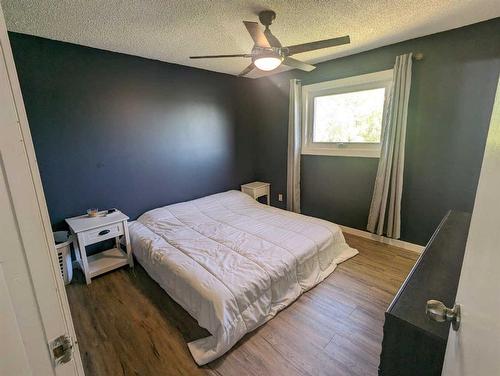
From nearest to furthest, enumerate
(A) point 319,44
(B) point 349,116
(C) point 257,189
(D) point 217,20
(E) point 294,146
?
(A) point 319,44
(D) point 217,20
(B) point 349,116
(E) point 294,146
(C) point 257,189

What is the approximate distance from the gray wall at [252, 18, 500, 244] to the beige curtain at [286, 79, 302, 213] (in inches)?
9.8

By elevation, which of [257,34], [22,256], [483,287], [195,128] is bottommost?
[483,287]

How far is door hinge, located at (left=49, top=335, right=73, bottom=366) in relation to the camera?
532 millimetres

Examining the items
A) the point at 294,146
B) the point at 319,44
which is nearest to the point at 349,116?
the point at 294,146

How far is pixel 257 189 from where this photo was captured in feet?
12.7

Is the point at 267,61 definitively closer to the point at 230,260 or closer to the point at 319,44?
the point at 319,44

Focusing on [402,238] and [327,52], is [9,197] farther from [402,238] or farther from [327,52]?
[402,238]

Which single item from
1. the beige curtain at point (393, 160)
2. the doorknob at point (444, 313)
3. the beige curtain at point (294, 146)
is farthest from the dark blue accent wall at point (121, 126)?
the doorknob at point (444, 313)

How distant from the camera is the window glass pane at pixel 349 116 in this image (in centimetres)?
291

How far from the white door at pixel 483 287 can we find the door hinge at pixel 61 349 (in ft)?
2.91

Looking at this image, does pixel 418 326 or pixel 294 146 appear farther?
pixel 294 146

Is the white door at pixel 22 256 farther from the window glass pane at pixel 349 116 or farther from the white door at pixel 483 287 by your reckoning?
the window glass pane at pixel 349 116

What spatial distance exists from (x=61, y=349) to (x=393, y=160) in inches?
120

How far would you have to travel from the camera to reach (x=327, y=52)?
2812 millimetres
